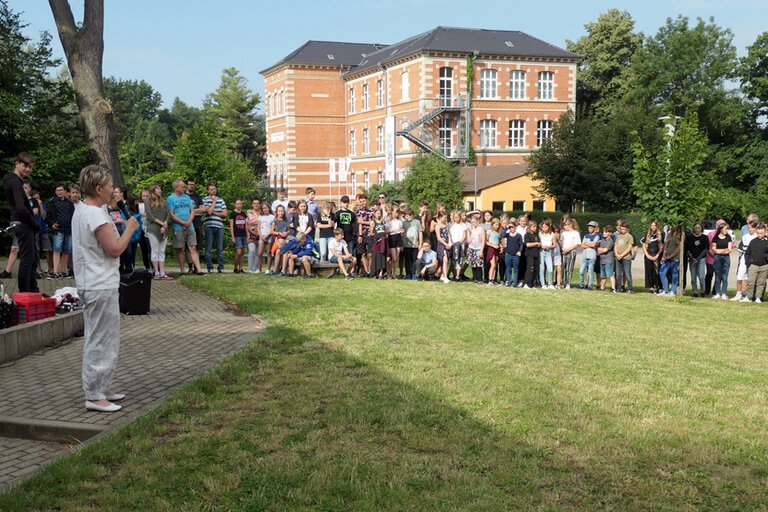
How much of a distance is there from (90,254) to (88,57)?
12.6 m

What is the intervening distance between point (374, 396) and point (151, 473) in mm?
2389

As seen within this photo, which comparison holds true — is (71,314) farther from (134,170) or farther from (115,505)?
(134,170)

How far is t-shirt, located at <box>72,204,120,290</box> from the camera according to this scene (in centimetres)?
652

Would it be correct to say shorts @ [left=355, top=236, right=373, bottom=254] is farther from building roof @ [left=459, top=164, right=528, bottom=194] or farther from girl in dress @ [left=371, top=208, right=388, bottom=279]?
building roof @ [left=459, top=164, right=528, bottom=194]

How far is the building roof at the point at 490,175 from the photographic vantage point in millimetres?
54406

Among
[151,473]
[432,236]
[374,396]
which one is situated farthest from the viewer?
[432,236]

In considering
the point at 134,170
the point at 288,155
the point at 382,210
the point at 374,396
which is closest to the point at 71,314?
the point at 374,396

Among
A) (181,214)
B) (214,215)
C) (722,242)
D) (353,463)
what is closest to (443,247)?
(214,215)

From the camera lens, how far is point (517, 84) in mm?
67375

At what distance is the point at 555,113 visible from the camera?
6838cm

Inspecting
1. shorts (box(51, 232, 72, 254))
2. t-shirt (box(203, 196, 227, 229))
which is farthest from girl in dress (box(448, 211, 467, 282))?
shorts (box(51, 232, 72, 254))

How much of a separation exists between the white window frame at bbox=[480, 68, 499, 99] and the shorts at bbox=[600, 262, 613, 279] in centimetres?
4941

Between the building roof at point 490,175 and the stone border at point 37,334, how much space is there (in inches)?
1717

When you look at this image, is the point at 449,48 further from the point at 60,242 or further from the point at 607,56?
the point at 60,242
